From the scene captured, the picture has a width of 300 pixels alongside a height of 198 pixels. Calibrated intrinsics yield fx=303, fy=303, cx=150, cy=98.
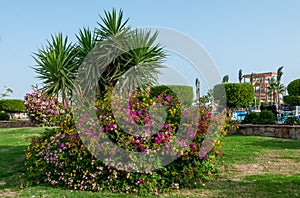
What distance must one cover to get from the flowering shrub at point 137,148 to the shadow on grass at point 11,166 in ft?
3.60

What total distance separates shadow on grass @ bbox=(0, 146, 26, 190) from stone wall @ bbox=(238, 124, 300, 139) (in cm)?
842

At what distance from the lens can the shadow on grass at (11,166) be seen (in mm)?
5733

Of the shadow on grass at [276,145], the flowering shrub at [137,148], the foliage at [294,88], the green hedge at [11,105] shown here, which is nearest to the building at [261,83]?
the foliage at [294,88]

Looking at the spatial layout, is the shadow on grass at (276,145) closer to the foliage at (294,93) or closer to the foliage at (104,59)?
the foliage at (104,59)

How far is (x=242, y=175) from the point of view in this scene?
19.1ft

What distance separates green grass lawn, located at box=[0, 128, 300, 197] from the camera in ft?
15.5

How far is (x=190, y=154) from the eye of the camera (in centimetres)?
491

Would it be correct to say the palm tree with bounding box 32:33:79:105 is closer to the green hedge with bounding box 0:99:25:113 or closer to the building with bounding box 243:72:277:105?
the green hedge with bounding box 0:99:25:113

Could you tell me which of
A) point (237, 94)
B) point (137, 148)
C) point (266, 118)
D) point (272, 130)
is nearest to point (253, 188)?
point (137, 148)

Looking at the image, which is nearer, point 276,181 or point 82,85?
point 276,181

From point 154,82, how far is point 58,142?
3469 millimetres

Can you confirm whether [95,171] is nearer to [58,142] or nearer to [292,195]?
[58,142]

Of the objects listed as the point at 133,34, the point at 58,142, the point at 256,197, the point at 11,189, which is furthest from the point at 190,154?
the point at 133,34

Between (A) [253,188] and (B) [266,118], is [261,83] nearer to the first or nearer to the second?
(B) [266,118]
